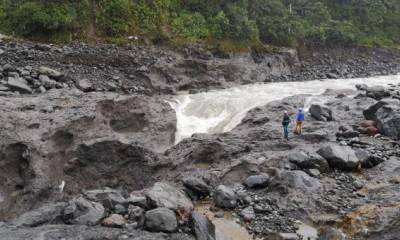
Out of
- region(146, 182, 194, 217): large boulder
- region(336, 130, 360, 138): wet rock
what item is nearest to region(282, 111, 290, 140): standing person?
region(336, 130, 360, 138): wet rock

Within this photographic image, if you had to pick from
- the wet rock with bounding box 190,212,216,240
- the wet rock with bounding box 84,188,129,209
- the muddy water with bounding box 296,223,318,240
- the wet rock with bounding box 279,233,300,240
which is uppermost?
the wet rock with bounding box 84,188,129,209

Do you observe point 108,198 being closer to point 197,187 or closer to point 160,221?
point 160,221

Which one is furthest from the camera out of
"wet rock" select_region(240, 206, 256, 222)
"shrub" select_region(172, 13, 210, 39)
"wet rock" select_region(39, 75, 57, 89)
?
"shrub" select_region(172, 13, 210, 39)

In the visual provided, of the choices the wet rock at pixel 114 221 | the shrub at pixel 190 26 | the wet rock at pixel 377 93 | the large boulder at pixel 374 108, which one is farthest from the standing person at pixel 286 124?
the shrub at pixel 190 26

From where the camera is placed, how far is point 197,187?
54.7 ft

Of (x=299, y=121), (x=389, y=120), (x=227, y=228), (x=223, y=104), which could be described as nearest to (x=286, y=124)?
(x=299, y=121)

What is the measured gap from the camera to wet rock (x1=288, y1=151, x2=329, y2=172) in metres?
17.9

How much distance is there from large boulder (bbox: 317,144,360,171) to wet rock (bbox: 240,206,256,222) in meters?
5.15

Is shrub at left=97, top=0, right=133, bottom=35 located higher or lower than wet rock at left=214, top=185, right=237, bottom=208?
higher

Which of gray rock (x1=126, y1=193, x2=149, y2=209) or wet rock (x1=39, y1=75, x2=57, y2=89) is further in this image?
wet rock (x1=39, y1=75, x2=57, y2=89)

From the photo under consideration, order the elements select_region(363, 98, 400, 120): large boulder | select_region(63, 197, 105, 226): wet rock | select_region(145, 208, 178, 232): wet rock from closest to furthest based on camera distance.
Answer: select_region(145, 208, 178, 232): wet rock
select_region(63, 197, 105, 226): wet rock
select_region(363, 98, 400, 120): large boulder

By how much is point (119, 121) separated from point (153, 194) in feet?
34.5

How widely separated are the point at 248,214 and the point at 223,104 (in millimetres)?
17468

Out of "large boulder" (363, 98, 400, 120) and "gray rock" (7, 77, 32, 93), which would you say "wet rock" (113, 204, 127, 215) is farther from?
"large boulder" (363, 98, 400, 120)
